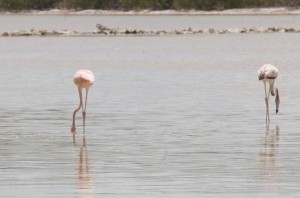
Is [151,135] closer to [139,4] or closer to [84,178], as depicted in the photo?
[84,178]

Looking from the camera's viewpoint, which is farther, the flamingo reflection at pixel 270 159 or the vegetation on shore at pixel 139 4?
the vegetation on shore at pixel 139 4

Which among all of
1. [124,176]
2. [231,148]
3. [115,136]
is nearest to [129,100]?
[115,136]

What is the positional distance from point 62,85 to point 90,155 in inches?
630

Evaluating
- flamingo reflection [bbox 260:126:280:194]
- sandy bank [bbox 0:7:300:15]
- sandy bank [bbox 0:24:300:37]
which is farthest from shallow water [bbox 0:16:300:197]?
sandy bank [bbox 0:7:300:15]

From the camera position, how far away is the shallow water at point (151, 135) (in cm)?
1425

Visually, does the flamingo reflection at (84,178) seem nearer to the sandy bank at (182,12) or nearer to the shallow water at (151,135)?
the shallow water at (151,135)

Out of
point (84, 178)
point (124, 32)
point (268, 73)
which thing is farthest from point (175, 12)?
point (84, 178)

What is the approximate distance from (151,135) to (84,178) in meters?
4.82

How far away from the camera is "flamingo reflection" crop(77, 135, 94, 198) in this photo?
45.0 feet

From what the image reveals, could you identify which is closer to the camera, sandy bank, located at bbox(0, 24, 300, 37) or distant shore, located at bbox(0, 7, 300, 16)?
sandy bank, located at bbox(0, 24, 300, 37)

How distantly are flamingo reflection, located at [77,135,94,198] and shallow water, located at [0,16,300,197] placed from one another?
0.02 metres

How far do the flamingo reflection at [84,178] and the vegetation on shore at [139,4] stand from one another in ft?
329

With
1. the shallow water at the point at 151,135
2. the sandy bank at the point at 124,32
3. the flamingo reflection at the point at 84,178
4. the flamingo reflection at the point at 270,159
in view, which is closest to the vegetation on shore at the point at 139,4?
the sandy bank at the point at 124,32

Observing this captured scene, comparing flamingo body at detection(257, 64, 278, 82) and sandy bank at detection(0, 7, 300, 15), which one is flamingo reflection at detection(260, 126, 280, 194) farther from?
sandy bank at detection(0, 7, 300, 15)
